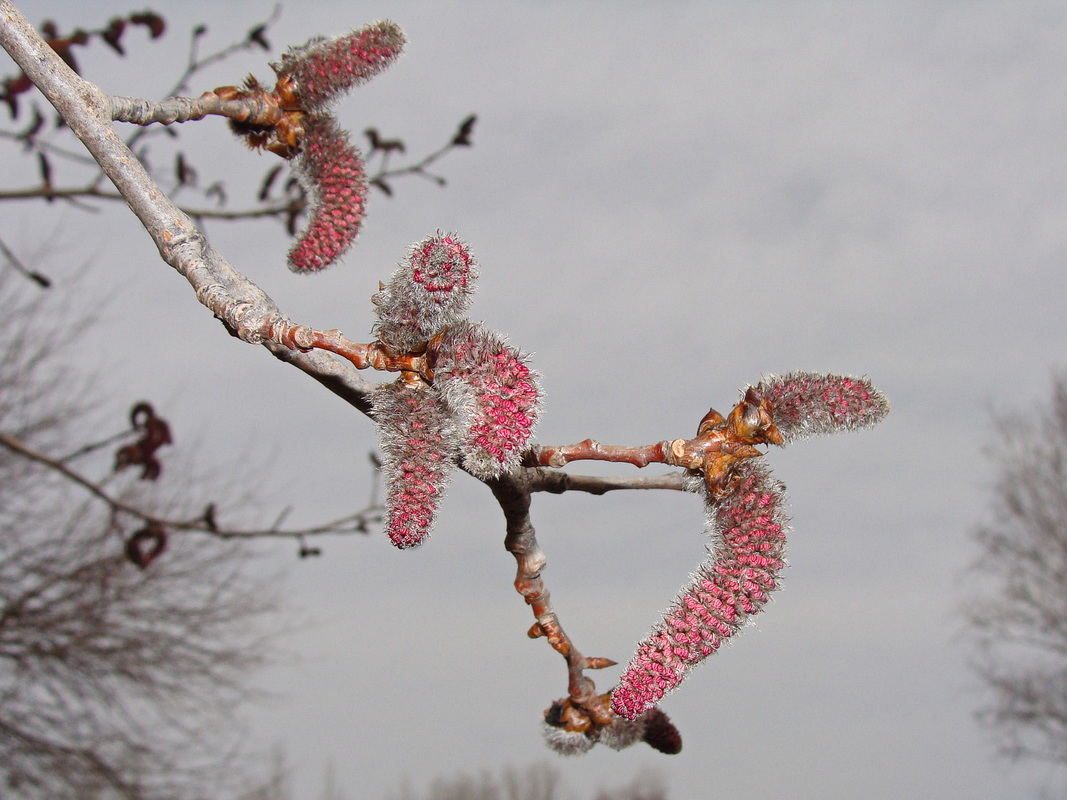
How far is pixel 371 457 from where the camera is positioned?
4.49m

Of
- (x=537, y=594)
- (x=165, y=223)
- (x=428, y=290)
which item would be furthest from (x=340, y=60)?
(x=537, y=594)

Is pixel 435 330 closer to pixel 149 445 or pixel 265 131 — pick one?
pixel 265 131

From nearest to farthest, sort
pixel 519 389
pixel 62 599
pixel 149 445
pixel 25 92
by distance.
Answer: pixel 519 389
pixel 149 445
pixel 25 92
pixel 62 599

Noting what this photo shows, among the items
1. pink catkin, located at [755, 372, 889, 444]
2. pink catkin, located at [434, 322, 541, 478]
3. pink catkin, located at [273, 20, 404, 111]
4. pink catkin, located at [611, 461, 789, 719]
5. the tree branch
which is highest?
pink catkin, located at [273, 20, 404, 111]

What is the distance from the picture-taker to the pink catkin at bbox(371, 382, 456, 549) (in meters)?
1.11

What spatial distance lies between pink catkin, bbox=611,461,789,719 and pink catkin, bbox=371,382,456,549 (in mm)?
321

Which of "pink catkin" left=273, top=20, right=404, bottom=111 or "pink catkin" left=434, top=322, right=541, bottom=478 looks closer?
"pink catkin" left=434, top=322, right=541, bottom=478

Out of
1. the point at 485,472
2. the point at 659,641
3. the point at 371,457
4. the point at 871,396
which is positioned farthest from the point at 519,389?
the point at 371,457

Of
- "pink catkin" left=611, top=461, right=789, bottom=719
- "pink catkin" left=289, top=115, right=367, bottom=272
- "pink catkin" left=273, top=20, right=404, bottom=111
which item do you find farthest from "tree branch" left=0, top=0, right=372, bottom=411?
"pink catkin" left=611, top=461, right=789, bottom=719

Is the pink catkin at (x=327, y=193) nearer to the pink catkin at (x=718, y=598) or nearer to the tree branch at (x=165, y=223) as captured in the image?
the tree branch at (x=165, y=223)

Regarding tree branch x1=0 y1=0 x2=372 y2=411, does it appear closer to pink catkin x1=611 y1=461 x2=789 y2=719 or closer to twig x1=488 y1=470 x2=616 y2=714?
twig x1=488 y1=470 x2=616 y2=714

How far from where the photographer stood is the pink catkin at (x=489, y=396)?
1.06 m

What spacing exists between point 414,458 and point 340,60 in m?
0.96

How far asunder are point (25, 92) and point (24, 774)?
984 centimetres
